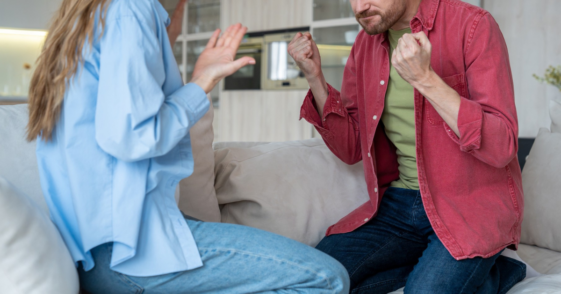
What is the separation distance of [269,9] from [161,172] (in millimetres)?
4430

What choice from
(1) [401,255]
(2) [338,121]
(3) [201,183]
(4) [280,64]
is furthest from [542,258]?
(4) [280,64]

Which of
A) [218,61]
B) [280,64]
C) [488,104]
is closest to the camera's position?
[218,61]

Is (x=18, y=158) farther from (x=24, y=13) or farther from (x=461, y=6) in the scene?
(x=24, y=13)

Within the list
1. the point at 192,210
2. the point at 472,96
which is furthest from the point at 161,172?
the point at 472,96

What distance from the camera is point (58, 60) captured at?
87 centimetres

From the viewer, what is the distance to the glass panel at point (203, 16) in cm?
561

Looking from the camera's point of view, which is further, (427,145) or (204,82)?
(427,145)

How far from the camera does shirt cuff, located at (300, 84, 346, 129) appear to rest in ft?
4.79

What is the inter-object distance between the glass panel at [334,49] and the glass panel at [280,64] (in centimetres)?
35

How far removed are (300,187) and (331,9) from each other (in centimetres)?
361

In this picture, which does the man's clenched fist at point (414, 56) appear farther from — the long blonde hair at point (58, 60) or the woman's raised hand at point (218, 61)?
the long blonde hair at point (58, 60)

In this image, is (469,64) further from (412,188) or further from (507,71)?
(412,188)

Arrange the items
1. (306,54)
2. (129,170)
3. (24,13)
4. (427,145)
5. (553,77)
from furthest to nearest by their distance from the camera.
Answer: (24,13), (553,77), (306,54), (427,145), (129,170)

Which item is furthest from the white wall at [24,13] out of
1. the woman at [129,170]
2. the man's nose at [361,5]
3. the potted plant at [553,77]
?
the potted plant at [553,77]
